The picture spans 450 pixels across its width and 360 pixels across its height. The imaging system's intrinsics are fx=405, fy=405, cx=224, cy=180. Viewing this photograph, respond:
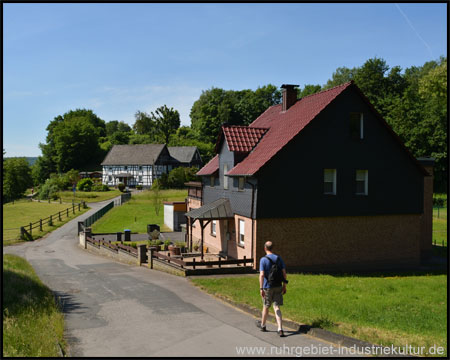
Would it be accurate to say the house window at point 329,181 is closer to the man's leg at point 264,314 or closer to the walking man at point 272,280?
the walking man at point 272,280

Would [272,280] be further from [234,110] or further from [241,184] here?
[234,110]

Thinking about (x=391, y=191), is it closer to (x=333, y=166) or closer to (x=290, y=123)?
(x=333, y=166)

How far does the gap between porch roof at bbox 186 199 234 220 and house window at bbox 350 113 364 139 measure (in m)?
8.48

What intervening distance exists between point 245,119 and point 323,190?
Answer: 82.7 m

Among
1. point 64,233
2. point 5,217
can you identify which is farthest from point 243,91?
point 64,233

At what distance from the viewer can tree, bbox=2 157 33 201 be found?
87438 mm

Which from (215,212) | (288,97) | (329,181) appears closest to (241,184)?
(215,212)

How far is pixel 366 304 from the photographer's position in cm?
1362

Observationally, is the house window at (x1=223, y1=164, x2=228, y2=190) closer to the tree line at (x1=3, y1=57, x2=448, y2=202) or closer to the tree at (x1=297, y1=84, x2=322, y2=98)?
the tree line at (x1=3, y1=57, x2=448, y2=202)

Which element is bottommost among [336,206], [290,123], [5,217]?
[5,217]

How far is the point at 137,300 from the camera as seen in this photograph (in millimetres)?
13906

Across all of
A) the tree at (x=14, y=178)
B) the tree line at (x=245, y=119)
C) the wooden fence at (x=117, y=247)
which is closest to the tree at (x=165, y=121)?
the tree line at (x=245, y=119)

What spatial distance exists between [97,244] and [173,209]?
10.6 meters

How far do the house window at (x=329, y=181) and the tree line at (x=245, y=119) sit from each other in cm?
Result: 4265
